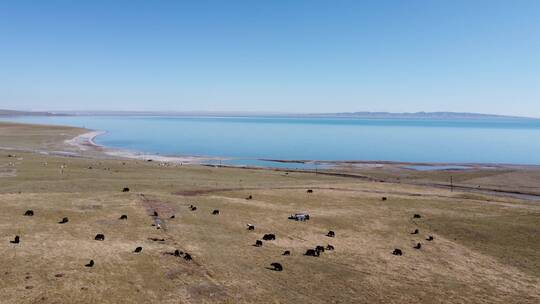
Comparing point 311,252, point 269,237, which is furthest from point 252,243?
point 311,252

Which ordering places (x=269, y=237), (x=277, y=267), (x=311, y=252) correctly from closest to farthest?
1. (x=277, y=267)
2. (x=311, y=252)
3. (x=269, y=237)

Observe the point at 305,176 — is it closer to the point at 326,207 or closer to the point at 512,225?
the point at 326,207

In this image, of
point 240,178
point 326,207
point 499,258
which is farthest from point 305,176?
point 499,258

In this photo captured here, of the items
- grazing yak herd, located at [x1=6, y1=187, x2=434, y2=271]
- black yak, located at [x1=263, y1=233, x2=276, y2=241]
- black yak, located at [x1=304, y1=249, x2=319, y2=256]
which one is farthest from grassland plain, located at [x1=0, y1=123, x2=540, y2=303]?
black yak, located at [x1=304, y1=249, x2=319, y2=256]

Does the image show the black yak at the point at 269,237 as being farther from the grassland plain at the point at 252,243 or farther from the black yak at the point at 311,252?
the black yak at the point at 311,252

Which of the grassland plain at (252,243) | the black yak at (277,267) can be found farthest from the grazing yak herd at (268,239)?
the grassland plain at (252,243)

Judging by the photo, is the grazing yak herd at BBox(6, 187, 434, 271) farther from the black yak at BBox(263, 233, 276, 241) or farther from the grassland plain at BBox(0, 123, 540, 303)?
the grassland plain at BBox(0, 123, 540, 303)

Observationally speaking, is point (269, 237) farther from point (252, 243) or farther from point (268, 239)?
point (252, 243)

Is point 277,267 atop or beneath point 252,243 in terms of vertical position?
atop
